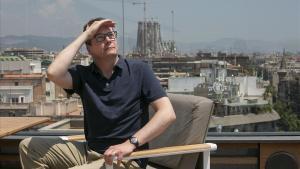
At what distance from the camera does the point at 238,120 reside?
10.9 feet

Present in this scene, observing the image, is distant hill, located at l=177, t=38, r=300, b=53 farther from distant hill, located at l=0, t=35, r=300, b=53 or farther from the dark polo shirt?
the dark polo shirt

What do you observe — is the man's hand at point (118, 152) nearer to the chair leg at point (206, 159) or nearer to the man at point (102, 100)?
the man at point (102, 100)

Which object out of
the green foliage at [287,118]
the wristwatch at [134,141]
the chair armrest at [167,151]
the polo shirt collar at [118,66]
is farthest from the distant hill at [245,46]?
the wristwatch at [134,141]

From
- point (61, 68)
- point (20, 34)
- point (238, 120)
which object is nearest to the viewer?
point (61, 68)

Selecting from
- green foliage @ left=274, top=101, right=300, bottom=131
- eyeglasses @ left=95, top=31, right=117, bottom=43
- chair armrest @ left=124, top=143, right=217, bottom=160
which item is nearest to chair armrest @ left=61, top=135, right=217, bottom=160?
chair armrest @ left=124, top=143, right=217, bottom=160

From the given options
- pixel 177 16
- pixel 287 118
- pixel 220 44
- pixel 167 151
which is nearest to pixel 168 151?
pixel 167 151

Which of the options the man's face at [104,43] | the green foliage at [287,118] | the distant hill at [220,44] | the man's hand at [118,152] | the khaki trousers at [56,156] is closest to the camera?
the man's hand at [118,152]

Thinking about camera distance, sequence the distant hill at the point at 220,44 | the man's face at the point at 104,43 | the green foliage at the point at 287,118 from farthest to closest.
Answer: the distant hill at the point at 220,44, the green foliage at the point at 287,118, the man's face at the point at 104,43

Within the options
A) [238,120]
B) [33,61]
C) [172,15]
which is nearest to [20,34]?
[33,61]

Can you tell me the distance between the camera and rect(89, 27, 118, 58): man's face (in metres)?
2.08

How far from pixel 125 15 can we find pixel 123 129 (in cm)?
161

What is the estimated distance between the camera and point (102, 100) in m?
2.06

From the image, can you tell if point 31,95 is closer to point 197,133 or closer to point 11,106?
point 11,106

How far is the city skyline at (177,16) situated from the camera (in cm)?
338
